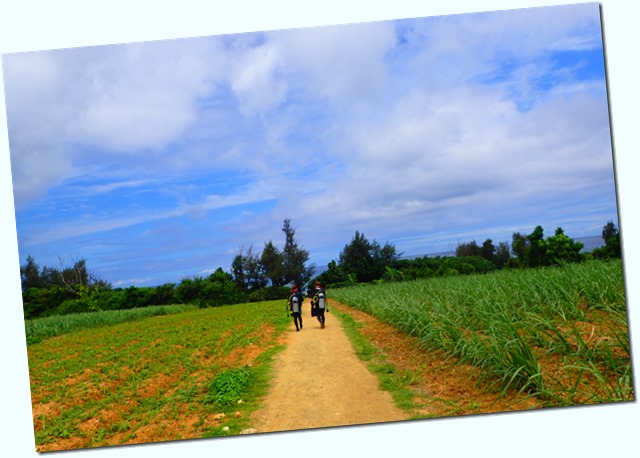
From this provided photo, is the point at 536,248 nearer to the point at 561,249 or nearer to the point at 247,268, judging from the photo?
the point at 561,249

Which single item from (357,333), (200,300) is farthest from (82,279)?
(357,333)

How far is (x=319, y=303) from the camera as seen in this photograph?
5504 millimetres

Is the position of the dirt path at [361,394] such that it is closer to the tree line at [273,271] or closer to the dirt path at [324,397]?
the dirt path at [324,397]

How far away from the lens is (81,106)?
4805mm

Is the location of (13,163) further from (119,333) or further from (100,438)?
(100,438)

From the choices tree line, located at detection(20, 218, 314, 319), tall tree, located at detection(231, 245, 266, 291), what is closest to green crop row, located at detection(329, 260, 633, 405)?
tree line, located at detection(20, 218, 314, 319)

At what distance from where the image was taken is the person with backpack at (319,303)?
537 centimetres

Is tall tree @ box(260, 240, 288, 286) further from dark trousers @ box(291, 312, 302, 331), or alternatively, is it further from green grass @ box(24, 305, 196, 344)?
green grass @ box(24, 305, 196, 344)

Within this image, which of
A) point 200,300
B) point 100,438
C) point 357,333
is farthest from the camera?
point 357,333

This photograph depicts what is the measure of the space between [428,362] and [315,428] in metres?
1.41

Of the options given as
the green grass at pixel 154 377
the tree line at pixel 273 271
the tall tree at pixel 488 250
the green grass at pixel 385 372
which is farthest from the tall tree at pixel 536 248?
the green grass at pixel 154 377

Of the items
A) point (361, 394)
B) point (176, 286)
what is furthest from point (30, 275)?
point (361, 394)

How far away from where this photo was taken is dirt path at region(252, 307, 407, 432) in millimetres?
4305

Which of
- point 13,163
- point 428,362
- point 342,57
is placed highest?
point 342,57
